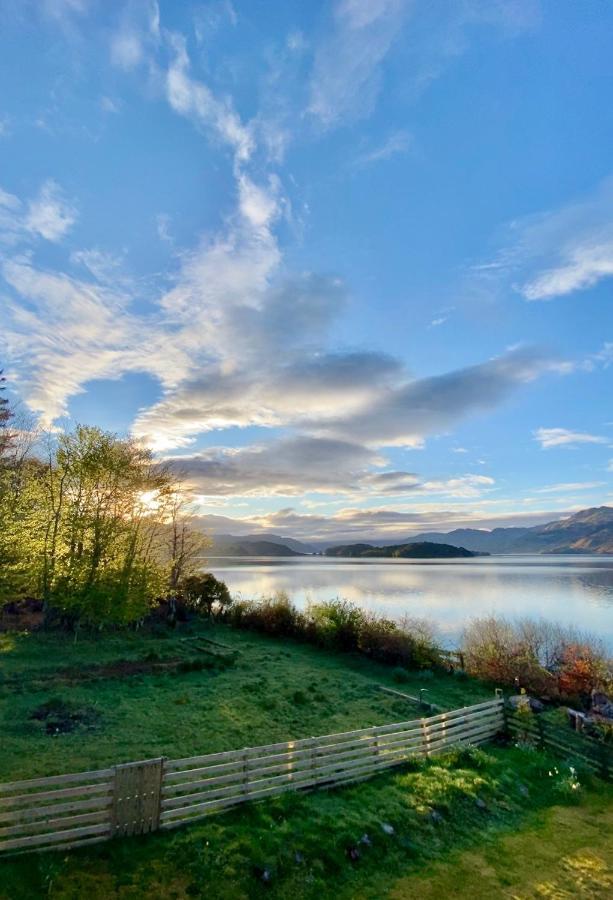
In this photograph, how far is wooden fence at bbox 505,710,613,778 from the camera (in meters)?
17.2

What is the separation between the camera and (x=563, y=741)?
18.2m

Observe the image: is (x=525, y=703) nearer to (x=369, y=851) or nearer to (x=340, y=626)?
(x=369, y=851)

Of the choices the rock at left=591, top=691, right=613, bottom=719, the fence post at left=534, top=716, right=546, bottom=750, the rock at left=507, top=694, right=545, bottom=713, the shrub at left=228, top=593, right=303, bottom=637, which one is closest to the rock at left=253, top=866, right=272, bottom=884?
the fence post at left=534, top=716, right=546, bottom=750

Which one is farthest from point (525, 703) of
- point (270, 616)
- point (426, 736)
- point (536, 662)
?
point (270, 616)

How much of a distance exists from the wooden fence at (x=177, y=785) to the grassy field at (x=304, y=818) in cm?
35

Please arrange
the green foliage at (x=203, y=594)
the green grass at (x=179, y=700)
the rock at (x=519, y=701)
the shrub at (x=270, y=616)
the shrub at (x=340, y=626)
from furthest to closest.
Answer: the green foliage at (x=203, y=594) → the shrub at (x=270, y=616) → the shrub at (x=340, y=626) → the rock at (x=519, y=701) → the green grass at (x=179, y=700)

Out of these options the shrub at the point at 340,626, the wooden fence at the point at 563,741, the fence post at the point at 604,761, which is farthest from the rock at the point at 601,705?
the shrub at the point at 340,626

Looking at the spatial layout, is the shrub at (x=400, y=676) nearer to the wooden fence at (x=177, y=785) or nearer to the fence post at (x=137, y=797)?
the wooden fence at (x=177, y=785)

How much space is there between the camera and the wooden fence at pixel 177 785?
9484 mm

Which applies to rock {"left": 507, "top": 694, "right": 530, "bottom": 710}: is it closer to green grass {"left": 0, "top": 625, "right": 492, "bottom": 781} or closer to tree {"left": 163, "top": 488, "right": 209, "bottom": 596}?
green grass {"left": 0, "top": 625, "right": 492, "bottom": 781}

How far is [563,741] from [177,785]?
49.5ft

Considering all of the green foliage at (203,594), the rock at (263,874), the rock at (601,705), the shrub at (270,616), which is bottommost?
the rock at (601,705)

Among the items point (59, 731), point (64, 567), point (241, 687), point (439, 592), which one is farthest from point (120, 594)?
point (439, 592)

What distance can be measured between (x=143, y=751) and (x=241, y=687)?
8.90m
